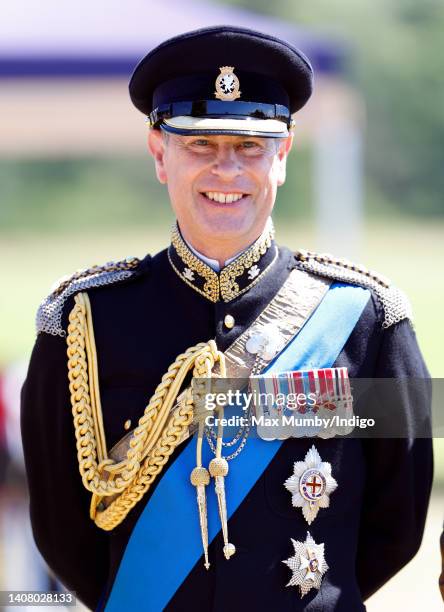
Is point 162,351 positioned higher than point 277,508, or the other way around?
point 162,351

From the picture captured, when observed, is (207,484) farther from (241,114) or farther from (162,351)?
(241,114)

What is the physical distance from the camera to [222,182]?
2752mm

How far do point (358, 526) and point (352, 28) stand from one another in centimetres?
3823

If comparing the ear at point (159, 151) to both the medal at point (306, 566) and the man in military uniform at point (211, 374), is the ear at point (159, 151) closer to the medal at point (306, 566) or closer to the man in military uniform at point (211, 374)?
the man in military uniform at point (211, 374)

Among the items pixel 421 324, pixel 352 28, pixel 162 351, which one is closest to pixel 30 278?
pixel 421 324

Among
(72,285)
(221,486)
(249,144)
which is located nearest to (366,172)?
(72,285)

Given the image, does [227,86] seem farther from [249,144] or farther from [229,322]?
[229,322]

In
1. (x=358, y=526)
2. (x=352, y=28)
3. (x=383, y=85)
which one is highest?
(x=352, y=28)

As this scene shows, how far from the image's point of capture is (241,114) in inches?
110

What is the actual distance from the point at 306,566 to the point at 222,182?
0.84 meters

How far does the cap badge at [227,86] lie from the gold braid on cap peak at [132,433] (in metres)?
0.55

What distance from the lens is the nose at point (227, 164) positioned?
2744 millimetres

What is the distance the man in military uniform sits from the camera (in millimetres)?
2771

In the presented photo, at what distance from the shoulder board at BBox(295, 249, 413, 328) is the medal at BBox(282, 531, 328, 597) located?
0.54 m
